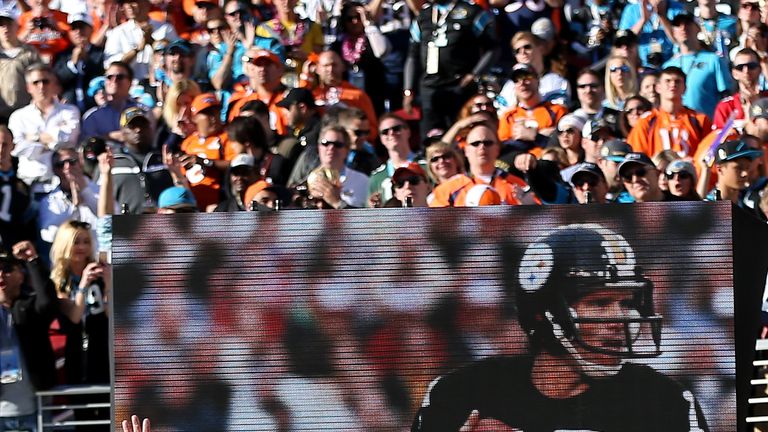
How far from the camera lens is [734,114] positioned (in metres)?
10.2

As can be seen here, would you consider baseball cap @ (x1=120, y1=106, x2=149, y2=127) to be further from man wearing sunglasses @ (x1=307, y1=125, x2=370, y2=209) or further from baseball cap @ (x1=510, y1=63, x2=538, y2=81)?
baseball cap @ (x1=510, y1=63, x2=538, y2=81)

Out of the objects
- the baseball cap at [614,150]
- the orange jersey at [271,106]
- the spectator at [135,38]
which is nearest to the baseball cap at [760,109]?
the baseball cap at [614,150]

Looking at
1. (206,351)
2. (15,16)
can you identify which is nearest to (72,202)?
(15,16)

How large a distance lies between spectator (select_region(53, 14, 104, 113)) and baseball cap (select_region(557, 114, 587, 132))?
149 inches

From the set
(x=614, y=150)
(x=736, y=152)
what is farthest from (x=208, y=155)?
(x=736, y=152)

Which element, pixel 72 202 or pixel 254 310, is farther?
pixel 72 202

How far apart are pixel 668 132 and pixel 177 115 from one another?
3369 millimetres

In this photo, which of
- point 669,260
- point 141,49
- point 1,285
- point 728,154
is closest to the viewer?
point 669,260

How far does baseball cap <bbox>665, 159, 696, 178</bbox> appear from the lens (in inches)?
334

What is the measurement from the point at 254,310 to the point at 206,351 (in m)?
0.18

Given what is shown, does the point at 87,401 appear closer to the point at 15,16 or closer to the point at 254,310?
the point at 254,310

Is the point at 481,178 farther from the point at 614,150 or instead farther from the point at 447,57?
the point at 447,57

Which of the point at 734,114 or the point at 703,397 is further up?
the point at 734,114

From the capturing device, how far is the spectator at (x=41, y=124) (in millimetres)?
10438
